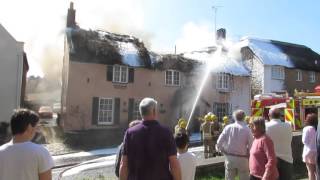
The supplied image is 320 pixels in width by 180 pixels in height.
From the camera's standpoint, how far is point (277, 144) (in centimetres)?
647

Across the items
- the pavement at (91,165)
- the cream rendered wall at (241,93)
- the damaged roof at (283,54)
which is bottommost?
the pavement at (91,165)

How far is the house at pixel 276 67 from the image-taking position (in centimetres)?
3406

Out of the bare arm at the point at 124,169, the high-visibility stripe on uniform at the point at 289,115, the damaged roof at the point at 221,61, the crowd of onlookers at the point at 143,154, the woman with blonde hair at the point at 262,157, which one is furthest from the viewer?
the damaged roof at the point at 221,61

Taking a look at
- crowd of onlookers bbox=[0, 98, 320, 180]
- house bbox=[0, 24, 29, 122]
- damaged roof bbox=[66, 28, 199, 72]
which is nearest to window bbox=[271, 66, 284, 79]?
damaged roof bbox=[66, 28, 199, 72]

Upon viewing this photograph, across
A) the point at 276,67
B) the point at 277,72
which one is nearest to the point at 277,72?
the point at 277,72

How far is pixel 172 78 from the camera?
90.7ft

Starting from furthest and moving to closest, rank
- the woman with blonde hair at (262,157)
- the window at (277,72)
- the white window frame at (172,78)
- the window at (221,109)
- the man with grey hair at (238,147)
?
1. the window at (277,72)
2. the window at (221,109)
3. the white window frame at (172,78)
4. the man with grey hair at (238,147)
5. the woman with blonde hair at (262,157)

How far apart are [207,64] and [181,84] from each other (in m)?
3.08

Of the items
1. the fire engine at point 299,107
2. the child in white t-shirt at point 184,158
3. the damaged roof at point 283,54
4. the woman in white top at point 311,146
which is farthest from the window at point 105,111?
the child in white t-shirt at point 184,158

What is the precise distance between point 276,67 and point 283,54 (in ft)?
8.93

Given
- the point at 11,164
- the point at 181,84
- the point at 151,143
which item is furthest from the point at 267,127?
the point at 181,84

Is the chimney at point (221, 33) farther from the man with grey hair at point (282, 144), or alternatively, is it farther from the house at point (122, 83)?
the man with grey hair at point (282, 144)

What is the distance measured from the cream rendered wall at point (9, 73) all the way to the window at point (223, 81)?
14210 millimetres

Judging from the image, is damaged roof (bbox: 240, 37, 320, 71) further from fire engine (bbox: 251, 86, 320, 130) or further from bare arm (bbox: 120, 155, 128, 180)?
bare arm (bbox: 120, 155, 128, 180)
